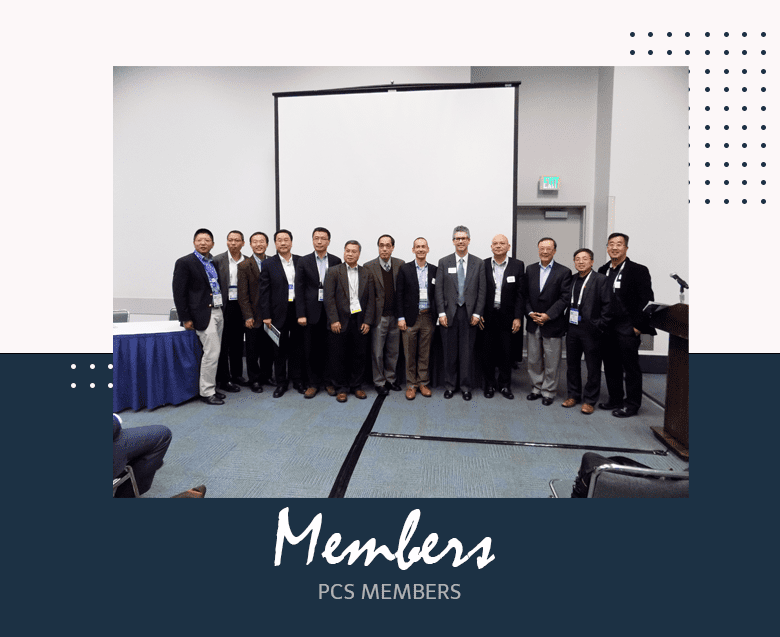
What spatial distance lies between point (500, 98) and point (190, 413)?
137 inches

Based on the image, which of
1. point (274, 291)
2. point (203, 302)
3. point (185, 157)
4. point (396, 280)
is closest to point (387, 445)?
point (396, 280)

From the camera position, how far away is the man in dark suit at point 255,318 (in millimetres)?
3381

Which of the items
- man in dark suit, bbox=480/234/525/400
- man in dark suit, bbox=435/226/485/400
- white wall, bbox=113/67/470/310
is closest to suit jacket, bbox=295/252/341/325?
man in dark suit, bbox=435/226/485/400

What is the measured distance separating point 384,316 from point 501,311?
3.10 ft

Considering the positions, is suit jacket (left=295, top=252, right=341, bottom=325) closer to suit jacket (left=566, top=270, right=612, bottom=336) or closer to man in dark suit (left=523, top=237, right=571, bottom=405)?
man in dark suit (left=523, top=237, right=571, bottom=405)

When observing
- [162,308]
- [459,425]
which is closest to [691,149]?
[459,425]

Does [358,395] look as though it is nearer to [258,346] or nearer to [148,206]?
[258,346]

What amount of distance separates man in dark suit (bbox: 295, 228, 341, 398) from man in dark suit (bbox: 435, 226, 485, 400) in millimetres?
908

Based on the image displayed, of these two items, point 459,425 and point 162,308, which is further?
point 162,308

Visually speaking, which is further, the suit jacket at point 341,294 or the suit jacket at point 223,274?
the suit jacket at point 223,274

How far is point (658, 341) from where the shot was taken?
419 centimetres

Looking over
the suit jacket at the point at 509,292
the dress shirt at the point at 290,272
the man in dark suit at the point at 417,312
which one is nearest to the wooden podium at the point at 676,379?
the suit jacket at the point at 509,292

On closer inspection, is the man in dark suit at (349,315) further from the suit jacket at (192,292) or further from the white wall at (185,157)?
the white wall at (185,157)

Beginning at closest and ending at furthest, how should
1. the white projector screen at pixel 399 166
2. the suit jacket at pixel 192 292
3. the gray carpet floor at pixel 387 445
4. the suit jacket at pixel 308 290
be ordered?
the gray carpet floor at pixel 387 445 < the suit jacket at pixel 192 292 < the suit jacket at pixel 308 290 < the white projector screen at pixel 399 166
